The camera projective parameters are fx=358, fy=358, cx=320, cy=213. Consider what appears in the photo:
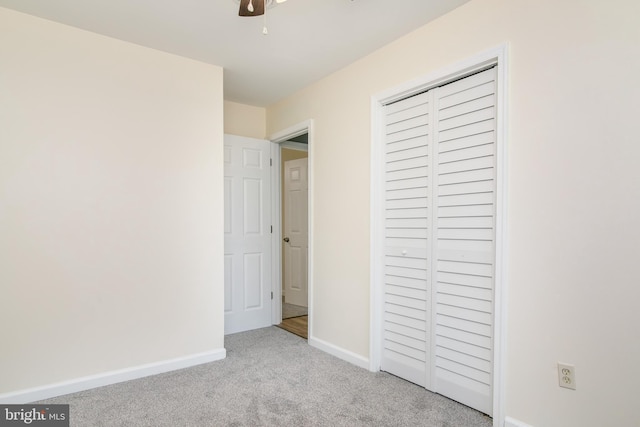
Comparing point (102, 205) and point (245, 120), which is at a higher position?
point (245, 120)

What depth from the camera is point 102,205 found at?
253 centimetres

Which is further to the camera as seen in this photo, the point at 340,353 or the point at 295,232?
the point at 295,232

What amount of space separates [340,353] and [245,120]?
2.64 meters

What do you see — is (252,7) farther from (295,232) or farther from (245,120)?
(295,232)

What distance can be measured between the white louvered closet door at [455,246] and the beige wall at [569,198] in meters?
0.18

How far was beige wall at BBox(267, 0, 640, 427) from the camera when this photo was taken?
1552mm

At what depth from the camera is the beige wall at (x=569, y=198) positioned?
1552 millimetres

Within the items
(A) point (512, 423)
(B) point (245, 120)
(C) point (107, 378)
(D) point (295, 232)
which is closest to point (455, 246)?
(A) point (512, 423)

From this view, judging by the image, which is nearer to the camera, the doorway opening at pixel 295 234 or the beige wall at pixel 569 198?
the beige wall at pixel 569 198

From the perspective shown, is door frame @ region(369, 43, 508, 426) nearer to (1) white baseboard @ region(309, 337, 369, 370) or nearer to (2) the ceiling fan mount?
(1) white baseboard @ region(309, 337, 369, 370)

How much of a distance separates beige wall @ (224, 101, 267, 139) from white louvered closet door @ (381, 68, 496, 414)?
1996 millimetres

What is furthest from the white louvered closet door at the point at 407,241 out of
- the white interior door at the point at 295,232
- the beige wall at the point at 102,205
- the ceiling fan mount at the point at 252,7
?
the white interior door at the point at 295,232

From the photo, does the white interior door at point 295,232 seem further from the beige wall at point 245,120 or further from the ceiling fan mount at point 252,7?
the ceiling fan mount at point 252,7

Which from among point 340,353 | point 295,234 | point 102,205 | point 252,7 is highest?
point 252,7
